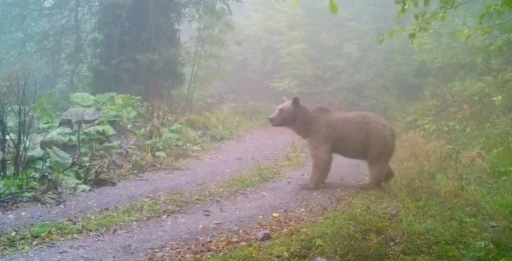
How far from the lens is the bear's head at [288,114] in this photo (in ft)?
31.6

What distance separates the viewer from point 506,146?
9.95 meters

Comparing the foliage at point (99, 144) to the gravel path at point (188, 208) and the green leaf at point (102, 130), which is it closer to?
the green leaf at point (102, 130)

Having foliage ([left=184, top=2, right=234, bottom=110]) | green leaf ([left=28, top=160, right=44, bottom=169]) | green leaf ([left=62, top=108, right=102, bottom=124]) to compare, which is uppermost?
foliage ([left=184, top=2, right=234, bottom=110])

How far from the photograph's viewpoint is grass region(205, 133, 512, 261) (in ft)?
16.4

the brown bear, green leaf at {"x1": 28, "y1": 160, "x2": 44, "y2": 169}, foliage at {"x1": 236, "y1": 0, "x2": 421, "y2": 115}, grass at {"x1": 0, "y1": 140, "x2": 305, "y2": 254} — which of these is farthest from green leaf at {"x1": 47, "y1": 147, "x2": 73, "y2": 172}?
foliage at {"x1": 236, "y1": 0, "x2": 421, "y2": 115}

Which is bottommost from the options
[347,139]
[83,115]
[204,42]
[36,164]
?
[36,164]

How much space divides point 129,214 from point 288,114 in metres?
3.45

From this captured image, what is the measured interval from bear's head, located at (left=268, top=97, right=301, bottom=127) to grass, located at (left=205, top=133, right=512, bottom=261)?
7.18 ft

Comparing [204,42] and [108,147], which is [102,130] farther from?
[204,42]

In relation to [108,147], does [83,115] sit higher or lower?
higher

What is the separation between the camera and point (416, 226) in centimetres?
555

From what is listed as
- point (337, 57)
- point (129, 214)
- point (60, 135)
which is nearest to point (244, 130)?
point (337, 57)

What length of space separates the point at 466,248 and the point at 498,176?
3712 mm

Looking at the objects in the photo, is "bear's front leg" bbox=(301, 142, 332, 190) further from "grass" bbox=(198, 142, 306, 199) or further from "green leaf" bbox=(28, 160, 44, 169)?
"green leaf" bbox=(28, 160, 44, 169)
